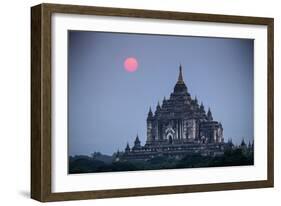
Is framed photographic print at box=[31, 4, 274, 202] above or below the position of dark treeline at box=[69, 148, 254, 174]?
above

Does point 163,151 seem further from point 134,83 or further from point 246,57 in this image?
point 246,57

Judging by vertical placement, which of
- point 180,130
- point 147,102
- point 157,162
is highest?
point 147,102

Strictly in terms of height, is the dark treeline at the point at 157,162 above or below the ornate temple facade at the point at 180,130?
below

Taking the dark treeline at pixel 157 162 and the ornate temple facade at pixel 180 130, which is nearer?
the dark treeline at pixel 157 162

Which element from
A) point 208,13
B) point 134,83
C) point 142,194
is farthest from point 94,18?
point 142,194

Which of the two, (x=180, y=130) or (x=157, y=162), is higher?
(x=180, y=130)
